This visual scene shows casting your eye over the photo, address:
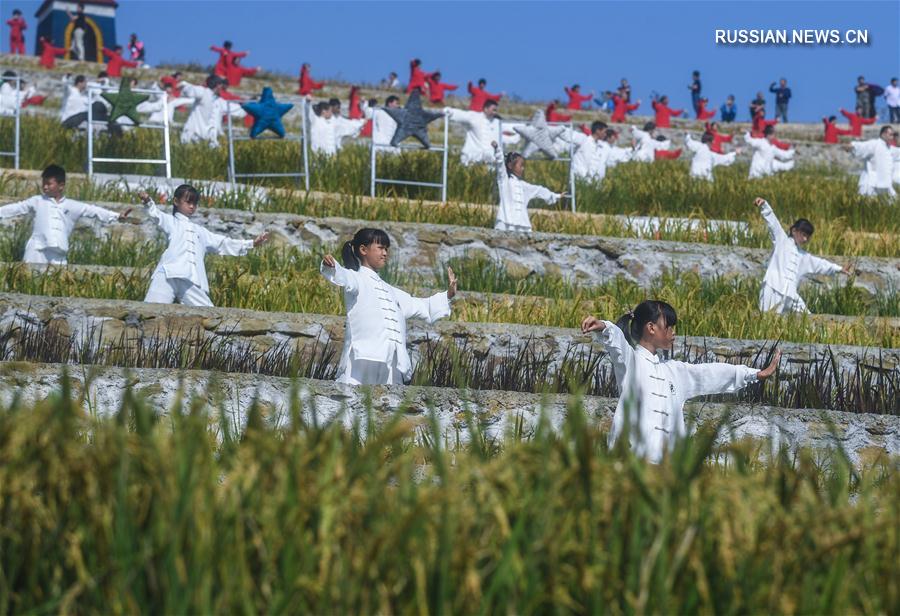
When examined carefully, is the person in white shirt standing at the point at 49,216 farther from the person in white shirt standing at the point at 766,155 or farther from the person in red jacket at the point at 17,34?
the person in red jacket at the point at 17,34

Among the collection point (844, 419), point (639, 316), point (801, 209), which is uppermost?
point (801, 209)

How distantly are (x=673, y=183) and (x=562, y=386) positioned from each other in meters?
9.71

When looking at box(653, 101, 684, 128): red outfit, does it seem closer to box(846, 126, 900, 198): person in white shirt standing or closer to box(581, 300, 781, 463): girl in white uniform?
box(846, 126, 900, 198): person in white shirt standing

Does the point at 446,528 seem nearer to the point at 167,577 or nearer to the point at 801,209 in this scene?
the point at 167,577

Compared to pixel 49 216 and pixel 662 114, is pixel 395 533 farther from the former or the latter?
pixel 662 114

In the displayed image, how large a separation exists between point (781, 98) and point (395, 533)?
3499 centimetres

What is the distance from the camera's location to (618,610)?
2.56m

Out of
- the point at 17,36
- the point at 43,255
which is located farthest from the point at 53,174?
the point at 17,36

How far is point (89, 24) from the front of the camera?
163 ft

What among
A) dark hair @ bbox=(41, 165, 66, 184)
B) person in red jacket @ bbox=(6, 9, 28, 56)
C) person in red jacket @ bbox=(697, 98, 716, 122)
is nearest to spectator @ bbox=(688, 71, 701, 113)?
person in red jacket @ bbox=(697, 98, 716, 122)

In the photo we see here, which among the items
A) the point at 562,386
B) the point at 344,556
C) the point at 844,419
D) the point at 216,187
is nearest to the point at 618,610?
the point at 344,556

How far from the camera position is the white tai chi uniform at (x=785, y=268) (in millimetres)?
11898

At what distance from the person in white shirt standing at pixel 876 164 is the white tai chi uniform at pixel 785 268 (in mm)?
8758

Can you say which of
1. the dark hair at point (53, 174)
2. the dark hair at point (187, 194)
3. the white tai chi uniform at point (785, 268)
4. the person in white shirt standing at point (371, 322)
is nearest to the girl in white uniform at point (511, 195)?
the white tai chi uniform at point (785, 268)
